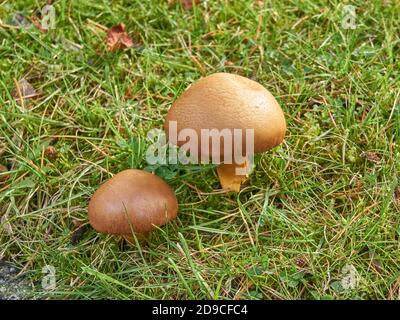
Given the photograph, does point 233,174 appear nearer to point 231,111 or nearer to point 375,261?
point 231,111

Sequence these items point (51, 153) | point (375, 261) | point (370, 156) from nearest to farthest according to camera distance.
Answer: point (375, 261)
point (370, 156)
point (51, 153)

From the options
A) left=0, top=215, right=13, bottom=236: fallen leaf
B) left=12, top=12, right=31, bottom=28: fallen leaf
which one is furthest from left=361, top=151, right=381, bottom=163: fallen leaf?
left=12, top=12, right=31, bottom=28: fallen leaf

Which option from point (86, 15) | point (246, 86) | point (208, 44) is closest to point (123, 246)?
point (246, 86)

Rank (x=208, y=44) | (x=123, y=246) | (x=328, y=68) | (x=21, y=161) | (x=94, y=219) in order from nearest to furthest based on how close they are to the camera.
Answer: (x=94, y=219), (x=123, y=246), (x=21, y=161), (x=328, y=68), (x=208, y=44)

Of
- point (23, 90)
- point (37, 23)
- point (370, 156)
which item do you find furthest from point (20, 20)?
point (370, 156)

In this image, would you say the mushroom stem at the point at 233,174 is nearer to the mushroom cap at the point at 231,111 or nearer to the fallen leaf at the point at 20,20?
the mushroom cap at the point at 231,111

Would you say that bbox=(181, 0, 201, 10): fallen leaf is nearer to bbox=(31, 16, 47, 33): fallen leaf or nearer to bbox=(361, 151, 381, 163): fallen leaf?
bbox=(31, 16, 47, 33): fallen leaf

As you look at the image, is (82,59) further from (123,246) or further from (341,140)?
(341,140)
